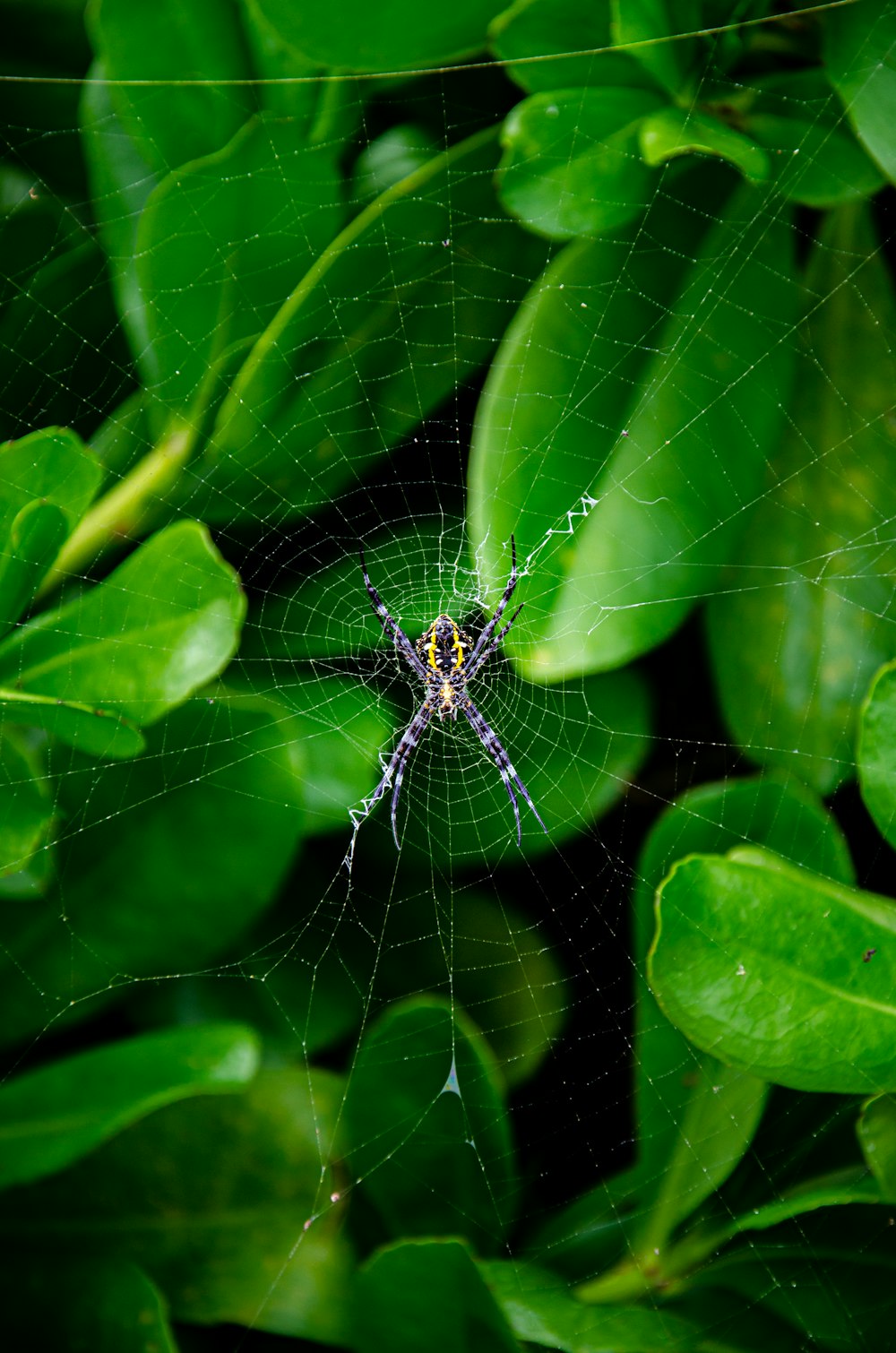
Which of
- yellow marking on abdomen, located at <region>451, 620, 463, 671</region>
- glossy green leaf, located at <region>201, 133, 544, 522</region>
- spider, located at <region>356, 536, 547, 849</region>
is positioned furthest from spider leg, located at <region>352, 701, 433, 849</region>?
glossy green leaf, located at <region>201, 133, 544, 522</region>

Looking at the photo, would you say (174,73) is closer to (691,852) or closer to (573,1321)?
(691,852)

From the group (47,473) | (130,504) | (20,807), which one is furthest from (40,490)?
(20,807)

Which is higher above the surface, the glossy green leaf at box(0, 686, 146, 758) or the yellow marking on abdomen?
the glossy green leaf at box(0, 686, 146, 758)

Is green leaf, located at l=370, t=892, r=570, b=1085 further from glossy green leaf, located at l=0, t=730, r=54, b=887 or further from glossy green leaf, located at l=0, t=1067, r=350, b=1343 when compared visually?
glossy green leaf, located at l=0, t=730, r=54, b=887

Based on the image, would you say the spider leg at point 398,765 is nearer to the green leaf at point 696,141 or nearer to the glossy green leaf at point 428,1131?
the glossy green leaf at point 428,1131

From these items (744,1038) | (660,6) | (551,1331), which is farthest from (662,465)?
(551,1331)

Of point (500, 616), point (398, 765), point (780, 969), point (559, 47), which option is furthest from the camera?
point (398, 765)
